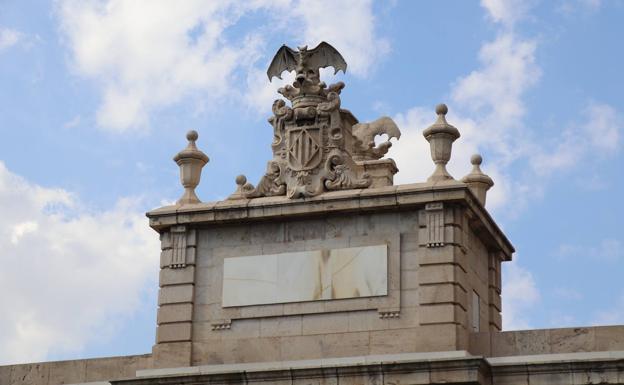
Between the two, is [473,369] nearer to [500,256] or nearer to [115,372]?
[500,256]

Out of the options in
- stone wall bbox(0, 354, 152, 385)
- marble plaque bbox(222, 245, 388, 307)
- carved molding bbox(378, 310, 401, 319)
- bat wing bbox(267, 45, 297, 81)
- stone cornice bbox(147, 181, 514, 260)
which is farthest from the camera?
bat wing bbox(267, 45, 297, 81)

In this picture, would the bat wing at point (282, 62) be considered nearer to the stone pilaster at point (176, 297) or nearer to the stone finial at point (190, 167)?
the stone finial at point (190, 167)

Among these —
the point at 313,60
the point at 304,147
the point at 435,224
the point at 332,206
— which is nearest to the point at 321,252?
the point at 332,206

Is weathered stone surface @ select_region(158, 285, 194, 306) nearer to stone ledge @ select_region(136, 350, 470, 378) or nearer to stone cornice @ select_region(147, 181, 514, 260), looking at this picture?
stone cornice @ select_region(147, 181, 514, 260)

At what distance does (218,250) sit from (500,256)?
624 centimetres

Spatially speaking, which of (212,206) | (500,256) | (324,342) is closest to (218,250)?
(212,206)

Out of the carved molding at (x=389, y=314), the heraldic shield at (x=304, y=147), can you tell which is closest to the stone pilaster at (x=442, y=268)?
the carved molding at (x=389, y=314)

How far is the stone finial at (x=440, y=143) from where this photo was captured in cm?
3291

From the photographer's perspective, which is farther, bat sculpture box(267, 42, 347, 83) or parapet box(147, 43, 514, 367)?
bat sculpture box(267, 42, 347, 83)

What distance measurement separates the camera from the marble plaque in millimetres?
32625

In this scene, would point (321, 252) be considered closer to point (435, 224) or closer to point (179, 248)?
point (435, 224)

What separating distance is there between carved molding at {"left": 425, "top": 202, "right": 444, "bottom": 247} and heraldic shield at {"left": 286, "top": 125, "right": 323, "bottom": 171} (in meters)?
2.64

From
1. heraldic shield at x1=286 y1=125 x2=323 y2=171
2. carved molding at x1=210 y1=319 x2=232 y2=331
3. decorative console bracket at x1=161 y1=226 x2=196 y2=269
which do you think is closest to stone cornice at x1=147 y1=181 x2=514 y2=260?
decorative console bracket at x1=161 y1=226 x2=196 y2=269

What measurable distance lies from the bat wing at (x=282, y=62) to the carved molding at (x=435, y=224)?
14.5 ft
